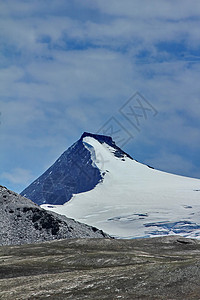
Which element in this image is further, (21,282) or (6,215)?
(6,215)

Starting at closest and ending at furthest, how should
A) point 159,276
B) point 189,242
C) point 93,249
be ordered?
point 159,276 < point 93,249 < point 189,242

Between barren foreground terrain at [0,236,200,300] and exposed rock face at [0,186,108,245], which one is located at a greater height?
exposed rock face at [0,186,108,245]

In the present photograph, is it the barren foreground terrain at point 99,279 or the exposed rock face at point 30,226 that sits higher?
the exposed rock face at point 30,226

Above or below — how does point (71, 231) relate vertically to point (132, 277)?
above

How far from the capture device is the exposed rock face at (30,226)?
4397 inches

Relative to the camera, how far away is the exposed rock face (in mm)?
111688

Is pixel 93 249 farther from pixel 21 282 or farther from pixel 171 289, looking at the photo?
pixel 171 289

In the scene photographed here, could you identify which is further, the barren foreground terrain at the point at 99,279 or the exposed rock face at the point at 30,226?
the exposed rock face at the point at 30,226

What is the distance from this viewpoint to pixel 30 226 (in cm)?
11619

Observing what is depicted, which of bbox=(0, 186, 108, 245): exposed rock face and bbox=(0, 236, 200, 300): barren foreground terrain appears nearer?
bbox=(0, 236, 200, 300): barren foreground terrain

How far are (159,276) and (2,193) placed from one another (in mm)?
96303

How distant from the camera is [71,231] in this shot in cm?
11738

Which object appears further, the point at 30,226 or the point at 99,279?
the point at 30,226

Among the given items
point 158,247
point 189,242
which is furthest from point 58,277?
point 189,242
